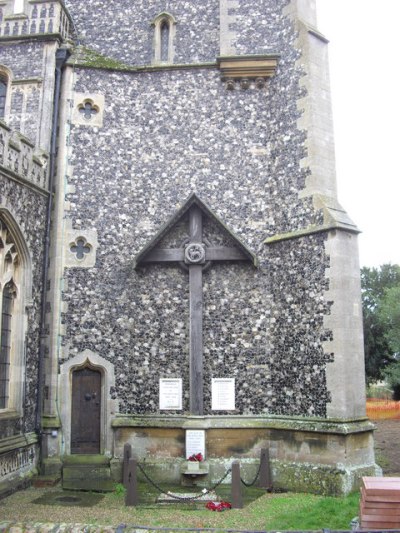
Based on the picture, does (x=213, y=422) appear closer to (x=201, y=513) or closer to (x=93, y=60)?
(x=201, y=513)

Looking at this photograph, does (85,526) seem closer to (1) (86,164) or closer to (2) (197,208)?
(2) (197,208)

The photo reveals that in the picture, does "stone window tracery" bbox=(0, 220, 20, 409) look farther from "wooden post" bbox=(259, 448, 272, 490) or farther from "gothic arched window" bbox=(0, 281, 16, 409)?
"wooden post" bbox=(259, 448, 272, 490)

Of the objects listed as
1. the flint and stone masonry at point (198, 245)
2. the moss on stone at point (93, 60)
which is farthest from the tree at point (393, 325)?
the moss on stone at point (93, 60)

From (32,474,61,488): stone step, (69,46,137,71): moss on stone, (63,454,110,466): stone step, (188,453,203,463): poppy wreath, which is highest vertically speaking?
(69,46,137,71): moss on stone

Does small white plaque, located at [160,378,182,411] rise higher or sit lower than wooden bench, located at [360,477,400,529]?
higher

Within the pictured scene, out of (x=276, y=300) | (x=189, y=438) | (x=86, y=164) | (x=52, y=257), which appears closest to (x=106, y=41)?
(x=86, y=164)

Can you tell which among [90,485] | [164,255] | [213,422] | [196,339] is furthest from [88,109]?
[90,485]

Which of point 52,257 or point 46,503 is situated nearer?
point 46,503

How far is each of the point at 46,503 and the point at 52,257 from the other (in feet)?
17.2

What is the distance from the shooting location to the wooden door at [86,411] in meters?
12.2

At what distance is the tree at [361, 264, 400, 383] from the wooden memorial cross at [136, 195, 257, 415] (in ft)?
63.2

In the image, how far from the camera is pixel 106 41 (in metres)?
14.6

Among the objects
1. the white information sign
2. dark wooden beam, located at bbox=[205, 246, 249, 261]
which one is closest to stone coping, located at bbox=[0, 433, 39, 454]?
the white information sign

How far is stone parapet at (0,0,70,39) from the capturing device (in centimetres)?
1364
